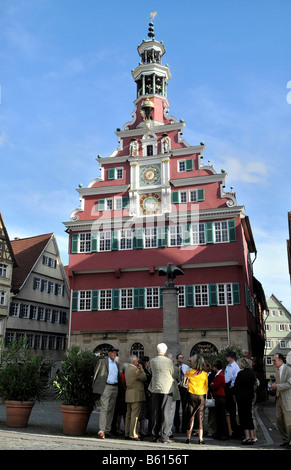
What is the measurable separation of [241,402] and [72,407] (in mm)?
3213

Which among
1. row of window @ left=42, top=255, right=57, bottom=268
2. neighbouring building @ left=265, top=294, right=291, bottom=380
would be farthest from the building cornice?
neighbouring building @ left=265, top=294, right=291, bottom=380

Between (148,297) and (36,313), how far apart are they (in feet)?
38.3

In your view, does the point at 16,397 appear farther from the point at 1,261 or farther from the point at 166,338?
the point at 1,261

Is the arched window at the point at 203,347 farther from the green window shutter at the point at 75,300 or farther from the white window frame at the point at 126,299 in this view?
the green window shutter at the point at 75,300

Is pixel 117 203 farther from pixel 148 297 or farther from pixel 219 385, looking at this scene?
pixel 219 385

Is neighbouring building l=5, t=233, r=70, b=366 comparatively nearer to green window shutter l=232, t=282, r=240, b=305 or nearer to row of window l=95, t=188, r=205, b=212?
row of window l=95, t=188, r=205, b=212

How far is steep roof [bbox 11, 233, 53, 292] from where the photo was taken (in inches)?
1406

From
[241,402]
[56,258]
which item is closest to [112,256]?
[56,258]

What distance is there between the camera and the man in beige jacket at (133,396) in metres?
8.74

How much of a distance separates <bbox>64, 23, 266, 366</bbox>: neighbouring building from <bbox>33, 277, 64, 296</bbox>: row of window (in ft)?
24.0

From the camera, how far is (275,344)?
68.2 metres

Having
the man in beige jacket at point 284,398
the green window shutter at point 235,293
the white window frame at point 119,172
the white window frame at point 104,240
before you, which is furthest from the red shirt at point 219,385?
the white window frame at point 119,172

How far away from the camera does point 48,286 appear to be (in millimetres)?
38375

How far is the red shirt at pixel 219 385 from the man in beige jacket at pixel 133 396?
1544 mm
